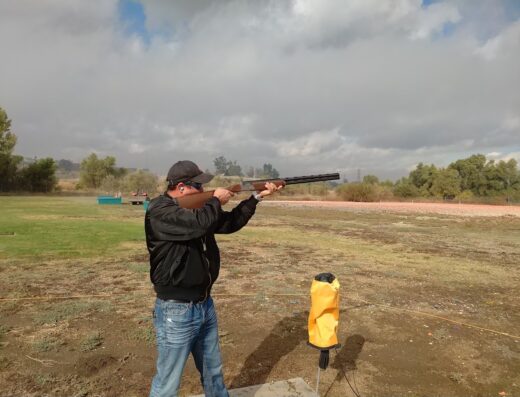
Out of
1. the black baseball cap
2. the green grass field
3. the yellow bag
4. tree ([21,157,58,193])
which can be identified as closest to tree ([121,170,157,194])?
the green grass field

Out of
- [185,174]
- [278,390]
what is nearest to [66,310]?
[278,390]

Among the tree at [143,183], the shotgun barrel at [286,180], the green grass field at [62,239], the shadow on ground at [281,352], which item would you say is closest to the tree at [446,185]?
the tree at [143,183]

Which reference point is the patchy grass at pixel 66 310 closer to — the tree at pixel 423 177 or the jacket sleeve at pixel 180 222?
the jacket sleeve at pixel 180 222

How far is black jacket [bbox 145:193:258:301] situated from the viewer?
2887mm

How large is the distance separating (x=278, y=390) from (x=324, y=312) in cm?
105

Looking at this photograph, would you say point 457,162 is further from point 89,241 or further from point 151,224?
point 151,224

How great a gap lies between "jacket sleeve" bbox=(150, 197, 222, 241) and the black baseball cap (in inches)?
10.2

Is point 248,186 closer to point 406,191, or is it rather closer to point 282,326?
point 282,326

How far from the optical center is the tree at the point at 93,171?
82.6 metres

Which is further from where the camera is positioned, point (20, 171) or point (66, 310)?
point (20, 171)

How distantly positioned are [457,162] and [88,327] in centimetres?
7456

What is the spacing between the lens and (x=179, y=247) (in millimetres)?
2959

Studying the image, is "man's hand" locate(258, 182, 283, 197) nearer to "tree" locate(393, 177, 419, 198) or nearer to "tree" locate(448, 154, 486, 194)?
"tree" locate(393, 177, 419, 198)

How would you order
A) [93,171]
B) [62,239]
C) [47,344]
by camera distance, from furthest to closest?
[93,171] < [62,239] < [47,344]
